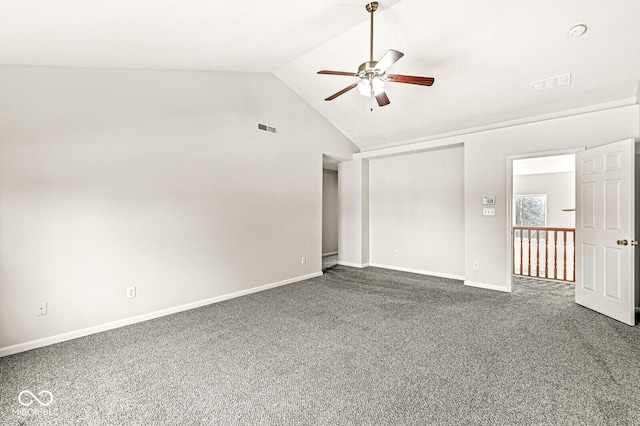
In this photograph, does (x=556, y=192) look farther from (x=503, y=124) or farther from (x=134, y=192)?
(x=134, y=192)

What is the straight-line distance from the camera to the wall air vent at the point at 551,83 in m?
3.60

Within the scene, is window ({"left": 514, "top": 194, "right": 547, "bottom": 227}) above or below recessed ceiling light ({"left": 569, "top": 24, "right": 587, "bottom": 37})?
below

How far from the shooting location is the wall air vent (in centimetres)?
360

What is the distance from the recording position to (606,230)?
11.7ft

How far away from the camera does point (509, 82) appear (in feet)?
12.7

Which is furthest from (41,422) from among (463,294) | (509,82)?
(509,82)

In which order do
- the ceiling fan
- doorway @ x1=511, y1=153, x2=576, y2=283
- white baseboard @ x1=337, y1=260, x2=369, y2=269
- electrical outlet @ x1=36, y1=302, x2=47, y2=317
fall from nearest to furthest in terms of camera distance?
the ceiling fan
electrical outlet @ x1=36, y1=302, x2=47, y2=317
white baseboard @ x1=337, y1=260, x2=369, y2=269
doorway @ x1=511, y1=153, x2=576, y2=283

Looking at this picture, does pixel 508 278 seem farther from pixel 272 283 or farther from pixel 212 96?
pixel 212 96

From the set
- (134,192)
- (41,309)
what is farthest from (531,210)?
(41,309)

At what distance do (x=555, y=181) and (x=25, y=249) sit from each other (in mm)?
11698

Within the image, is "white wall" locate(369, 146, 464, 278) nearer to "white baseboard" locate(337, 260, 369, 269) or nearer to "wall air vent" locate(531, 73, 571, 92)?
"white baseboard" locate(337, 260, 369, 269)

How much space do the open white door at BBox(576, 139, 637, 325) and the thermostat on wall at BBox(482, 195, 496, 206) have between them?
100 centimetres

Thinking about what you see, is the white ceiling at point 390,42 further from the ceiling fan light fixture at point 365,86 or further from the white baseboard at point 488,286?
Result: the white baseboard at point 488,286

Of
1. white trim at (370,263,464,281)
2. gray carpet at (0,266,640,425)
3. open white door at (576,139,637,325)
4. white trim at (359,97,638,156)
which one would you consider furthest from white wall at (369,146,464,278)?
gray carpet at (0,266,640,425)
